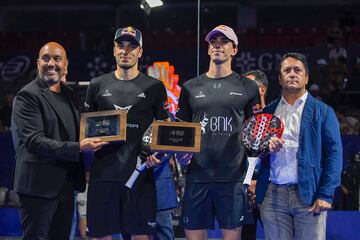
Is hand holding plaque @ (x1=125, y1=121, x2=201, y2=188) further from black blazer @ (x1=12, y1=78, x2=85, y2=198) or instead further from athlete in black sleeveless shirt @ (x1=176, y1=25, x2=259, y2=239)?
black blazer @ (x1=12, y1=78, x2=85, y2=198)

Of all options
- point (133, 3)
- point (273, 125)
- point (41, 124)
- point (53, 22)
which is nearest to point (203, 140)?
point (273, 125)

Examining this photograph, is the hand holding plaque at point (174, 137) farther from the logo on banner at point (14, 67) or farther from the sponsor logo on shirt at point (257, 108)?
the logo on banner at point (14, 67)

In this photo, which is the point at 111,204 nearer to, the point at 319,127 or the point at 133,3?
the point at 319,127

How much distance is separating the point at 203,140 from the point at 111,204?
27.4 inches

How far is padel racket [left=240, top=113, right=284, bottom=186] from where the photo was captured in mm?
3523

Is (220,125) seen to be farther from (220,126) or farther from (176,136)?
(176,136)

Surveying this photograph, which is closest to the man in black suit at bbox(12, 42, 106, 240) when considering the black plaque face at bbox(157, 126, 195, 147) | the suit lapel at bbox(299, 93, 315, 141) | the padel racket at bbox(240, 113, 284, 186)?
the black plaque face at bbox(157, 126, 195, 147)

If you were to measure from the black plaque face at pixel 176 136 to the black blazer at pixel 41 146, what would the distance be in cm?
51

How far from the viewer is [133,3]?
17.6 meters

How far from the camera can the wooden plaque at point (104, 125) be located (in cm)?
360

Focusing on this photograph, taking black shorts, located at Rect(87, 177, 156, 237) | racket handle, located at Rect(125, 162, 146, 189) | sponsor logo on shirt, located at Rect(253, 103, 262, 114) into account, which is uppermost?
sponsor logo on shirt, located at Rect(253, 103, 262, 114)

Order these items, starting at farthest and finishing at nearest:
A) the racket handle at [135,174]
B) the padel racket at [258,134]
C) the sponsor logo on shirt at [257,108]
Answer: the sponsor logo on shirt at [257,108] < the racket handle at [135,174] < the padel racket at [258,134]

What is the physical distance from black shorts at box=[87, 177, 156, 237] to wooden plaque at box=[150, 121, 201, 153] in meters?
0.32

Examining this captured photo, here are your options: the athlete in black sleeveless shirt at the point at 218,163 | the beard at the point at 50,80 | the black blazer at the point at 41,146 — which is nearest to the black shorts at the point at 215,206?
the athlete in black sleeveless shirt at the point at 218,163
